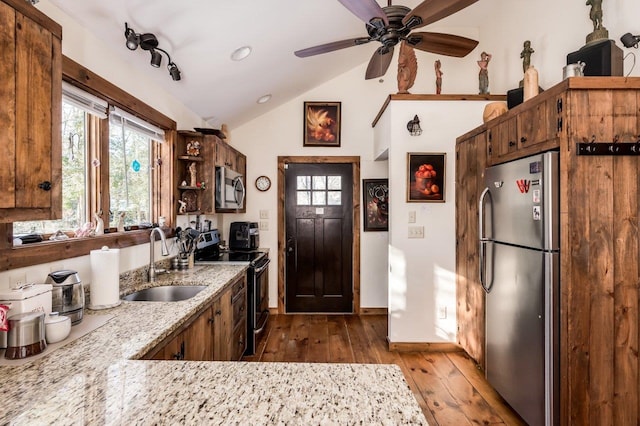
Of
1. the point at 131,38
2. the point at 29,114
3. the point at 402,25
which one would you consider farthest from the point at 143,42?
the point at 402,25

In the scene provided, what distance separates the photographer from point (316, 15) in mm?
2695

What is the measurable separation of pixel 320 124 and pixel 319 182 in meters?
0.79

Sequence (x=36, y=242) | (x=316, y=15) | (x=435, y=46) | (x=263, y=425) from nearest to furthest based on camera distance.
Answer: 1. (x=263, y=425)
2. (x=36, y=242)
3. (x=435, y=46)
4. (x=316, y=15)

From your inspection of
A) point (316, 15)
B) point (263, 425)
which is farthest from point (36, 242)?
point (316, 15)

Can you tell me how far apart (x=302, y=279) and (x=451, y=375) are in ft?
7.24

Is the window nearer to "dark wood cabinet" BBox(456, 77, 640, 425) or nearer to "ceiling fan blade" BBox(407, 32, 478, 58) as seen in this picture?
"ceiling fan blade" BBox(407, 32, 478, 58)

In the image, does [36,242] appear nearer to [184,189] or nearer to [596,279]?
[184,189]

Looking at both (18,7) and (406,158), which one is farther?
(406,158)

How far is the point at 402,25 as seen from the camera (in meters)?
1.88

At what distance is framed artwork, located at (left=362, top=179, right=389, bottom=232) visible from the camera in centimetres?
441

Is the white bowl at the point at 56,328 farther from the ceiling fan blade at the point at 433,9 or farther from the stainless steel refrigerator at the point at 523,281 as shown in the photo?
the stainless steel refrigerator at the point at 523,281

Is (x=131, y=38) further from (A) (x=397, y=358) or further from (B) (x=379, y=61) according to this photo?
(A) (x=397, y=358)

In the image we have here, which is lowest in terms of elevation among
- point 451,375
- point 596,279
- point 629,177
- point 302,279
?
point 451,375

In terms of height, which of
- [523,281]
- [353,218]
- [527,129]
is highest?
[527,129]
